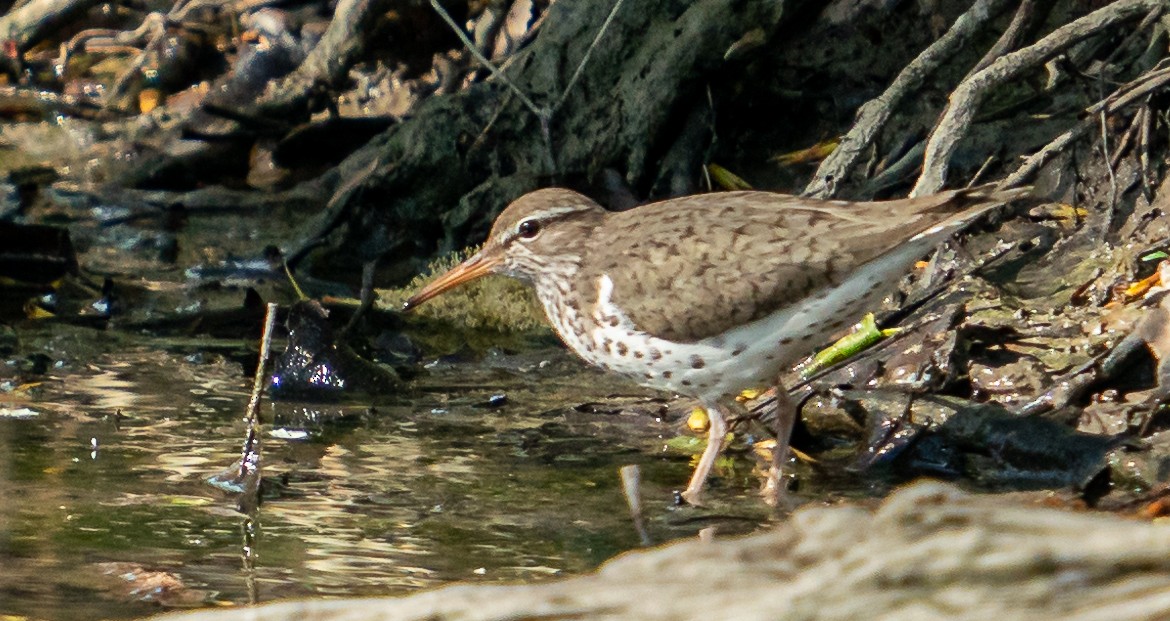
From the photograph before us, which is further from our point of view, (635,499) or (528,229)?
(528,229)

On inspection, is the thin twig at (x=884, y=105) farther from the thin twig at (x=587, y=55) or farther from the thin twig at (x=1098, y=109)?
the thin twig at (x=587, y=55)

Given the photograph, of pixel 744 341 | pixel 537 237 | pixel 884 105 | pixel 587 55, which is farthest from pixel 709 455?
pixel 587 55

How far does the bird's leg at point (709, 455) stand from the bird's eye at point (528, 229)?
1192 mm

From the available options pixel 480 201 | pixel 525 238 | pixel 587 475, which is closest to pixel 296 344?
pixel 525 238

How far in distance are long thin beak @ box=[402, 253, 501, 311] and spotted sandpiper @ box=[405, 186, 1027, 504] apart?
33.3 inches

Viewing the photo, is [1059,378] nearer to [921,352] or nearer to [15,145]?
[921,352]

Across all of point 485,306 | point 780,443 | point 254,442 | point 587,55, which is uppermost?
point 587,55

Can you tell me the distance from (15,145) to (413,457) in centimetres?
824

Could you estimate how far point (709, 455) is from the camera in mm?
5852

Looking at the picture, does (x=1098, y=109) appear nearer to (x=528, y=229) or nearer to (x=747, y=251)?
(x=747, y=251)

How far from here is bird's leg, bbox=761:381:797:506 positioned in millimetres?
5736

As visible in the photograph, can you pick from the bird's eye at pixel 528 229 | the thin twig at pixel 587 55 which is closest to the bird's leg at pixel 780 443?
the bird's eye at pixel 528 229

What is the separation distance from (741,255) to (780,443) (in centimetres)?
74

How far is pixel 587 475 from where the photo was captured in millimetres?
6051
